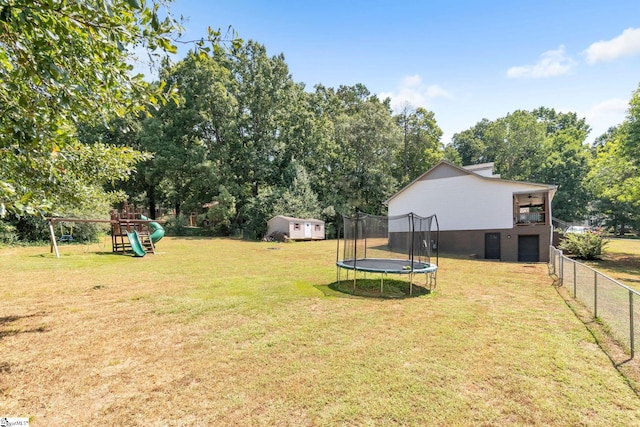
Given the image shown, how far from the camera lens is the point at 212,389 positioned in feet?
12.4

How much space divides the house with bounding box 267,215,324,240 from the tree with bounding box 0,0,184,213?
26.4m

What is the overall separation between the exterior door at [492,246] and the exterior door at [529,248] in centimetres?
121

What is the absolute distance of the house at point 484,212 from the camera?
60.5 ft

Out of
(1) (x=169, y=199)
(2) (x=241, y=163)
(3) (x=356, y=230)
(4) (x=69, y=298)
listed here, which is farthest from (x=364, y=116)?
(4) (x=69, y=298)

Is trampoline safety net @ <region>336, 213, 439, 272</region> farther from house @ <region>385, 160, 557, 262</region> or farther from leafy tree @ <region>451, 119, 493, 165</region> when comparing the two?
leafy tree @ <region>451, 119, 493, 165</region>

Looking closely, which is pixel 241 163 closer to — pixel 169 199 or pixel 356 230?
pixel 169 199

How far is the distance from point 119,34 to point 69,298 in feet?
25.2

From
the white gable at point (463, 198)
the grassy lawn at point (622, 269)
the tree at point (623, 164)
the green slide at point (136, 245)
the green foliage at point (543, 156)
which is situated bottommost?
the grassy lawn at point (622, 269)

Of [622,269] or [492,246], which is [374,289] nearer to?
[492,246]

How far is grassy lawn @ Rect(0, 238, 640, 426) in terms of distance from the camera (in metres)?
3.38

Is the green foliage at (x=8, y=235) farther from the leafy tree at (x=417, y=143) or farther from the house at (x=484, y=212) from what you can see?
A: the leafy tree at (x=417, y=143)

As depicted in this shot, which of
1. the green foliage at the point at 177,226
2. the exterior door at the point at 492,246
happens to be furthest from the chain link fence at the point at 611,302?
the green foliage at the point at 177,226

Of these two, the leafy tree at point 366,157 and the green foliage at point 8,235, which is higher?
the leafy tree at point 366,157

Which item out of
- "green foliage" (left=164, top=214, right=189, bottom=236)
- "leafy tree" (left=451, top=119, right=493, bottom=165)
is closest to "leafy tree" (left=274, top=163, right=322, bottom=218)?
"green foliage" (left=164, top=214, right=189, bottom=236)
